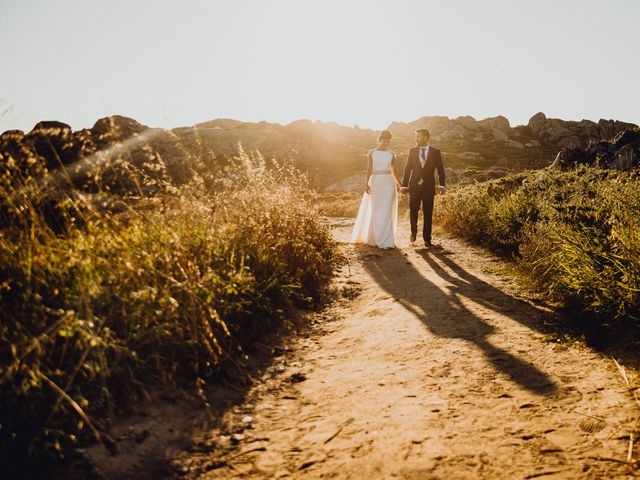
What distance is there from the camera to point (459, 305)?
4746 millimetres

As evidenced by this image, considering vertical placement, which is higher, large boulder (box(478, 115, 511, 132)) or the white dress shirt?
large boulder (box(478, 115, 511, 132))

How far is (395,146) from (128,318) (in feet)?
213

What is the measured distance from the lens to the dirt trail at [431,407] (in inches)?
83.3

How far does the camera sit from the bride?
28.9 feet

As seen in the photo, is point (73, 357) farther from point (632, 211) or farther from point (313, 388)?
point (632, 211)

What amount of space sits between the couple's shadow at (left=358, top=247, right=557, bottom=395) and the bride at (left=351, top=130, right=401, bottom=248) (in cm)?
145

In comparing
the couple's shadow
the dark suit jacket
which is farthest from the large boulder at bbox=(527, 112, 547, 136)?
the couple's shadow

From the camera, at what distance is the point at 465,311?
4535 millimetres

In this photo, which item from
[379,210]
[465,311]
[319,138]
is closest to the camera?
[465,311]

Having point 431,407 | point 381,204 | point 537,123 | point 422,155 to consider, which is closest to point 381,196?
point 381,204

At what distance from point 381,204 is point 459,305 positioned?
442 centimetres

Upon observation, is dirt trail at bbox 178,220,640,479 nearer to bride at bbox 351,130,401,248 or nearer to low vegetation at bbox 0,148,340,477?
low vegetation at bbox 0,148,340,477

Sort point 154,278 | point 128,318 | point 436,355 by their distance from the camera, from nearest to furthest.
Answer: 1. point 128,318
2. point 154,278
3. point 436,355

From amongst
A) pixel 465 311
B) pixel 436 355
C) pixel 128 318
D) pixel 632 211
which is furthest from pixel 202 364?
pixel 632 211
